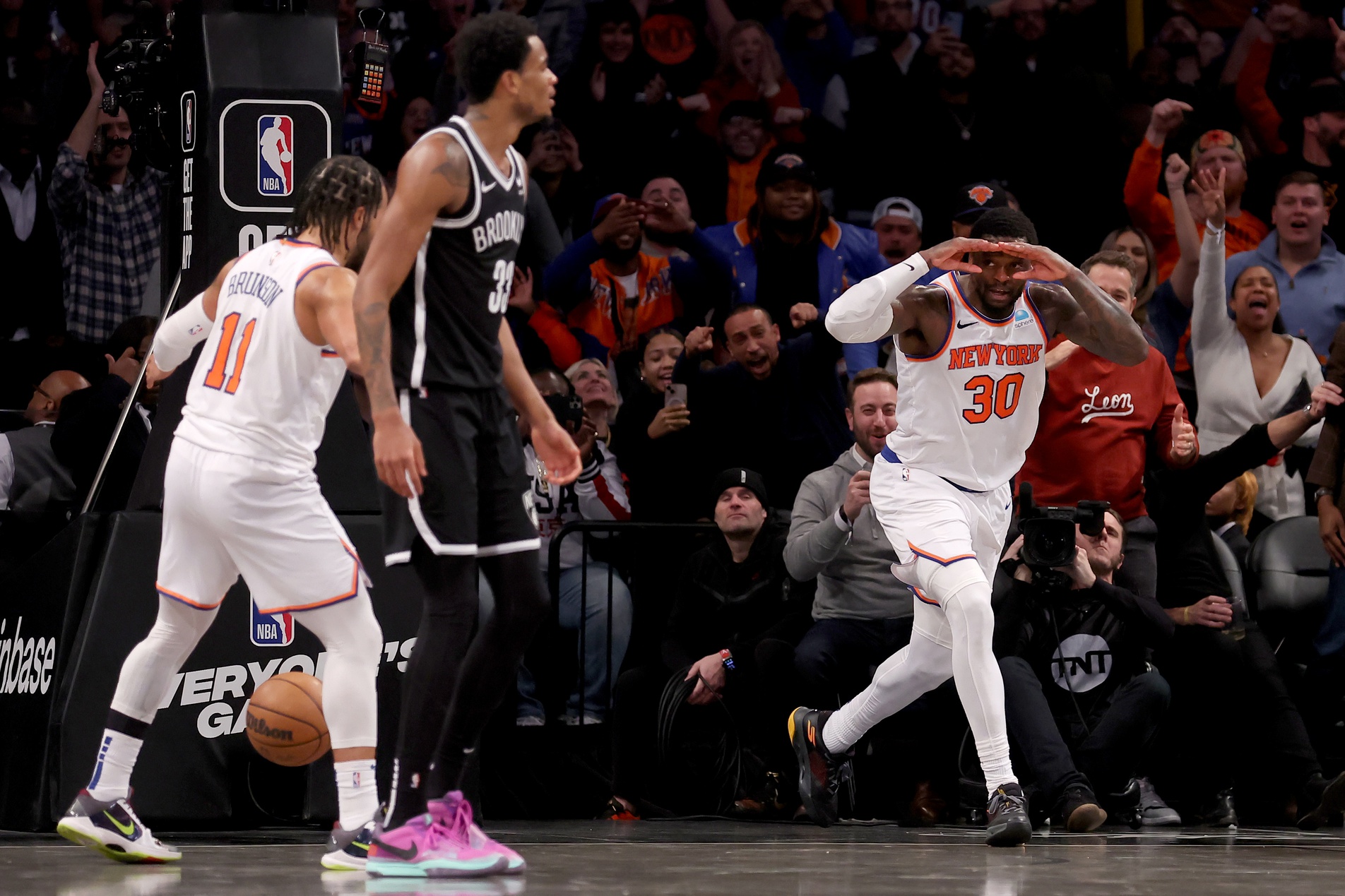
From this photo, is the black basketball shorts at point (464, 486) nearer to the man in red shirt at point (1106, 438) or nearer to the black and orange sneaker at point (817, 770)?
the black and orange sneaker at point (817, 770)

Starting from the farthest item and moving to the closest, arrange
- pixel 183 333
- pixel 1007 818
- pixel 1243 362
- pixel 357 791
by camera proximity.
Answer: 1. pixel 1243 362
2. pixel 1007 818
3. pixel 183 333
4. pixel 357 791

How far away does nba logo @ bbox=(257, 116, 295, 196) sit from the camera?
656cm

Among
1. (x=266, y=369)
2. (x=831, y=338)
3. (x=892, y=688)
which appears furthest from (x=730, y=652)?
(x=266, y=369)

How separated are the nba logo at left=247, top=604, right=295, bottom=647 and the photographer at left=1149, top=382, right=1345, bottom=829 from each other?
12.4 ft

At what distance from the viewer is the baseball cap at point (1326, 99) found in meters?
10.0

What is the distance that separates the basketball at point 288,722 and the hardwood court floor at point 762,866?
31 cm

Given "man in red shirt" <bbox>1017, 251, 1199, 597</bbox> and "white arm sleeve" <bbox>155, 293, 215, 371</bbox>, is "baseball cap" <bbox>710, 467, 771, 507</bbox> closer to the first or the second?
"man in red shirt" <bbox>1017, 251, 1199, 597</bbox>

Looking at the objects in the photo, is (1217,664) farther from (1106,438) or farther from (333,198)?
(333,198)

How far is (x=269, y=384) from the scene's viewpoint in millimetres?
4926

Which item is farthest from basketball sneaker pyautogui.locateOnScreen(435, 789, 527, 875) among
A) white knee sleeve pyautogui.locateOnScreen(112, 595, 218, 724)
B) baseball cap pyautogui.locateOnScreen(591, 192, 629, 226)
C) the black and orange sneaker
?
baseball cap pyautogui.locateOnScreen(591, 192, 629, 226)

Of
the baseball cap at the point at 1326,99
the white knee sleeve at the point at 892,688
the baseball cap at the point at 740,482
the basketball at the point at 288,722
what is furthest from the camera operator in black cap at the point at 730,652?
the baseball cap at the point at 1326,99

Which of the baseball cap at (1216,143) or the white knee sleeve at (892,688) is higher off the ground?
the baseball cap at (1216,143)

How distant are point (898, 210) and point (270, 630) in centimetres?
454

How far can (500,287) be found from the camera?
14.8 ft
